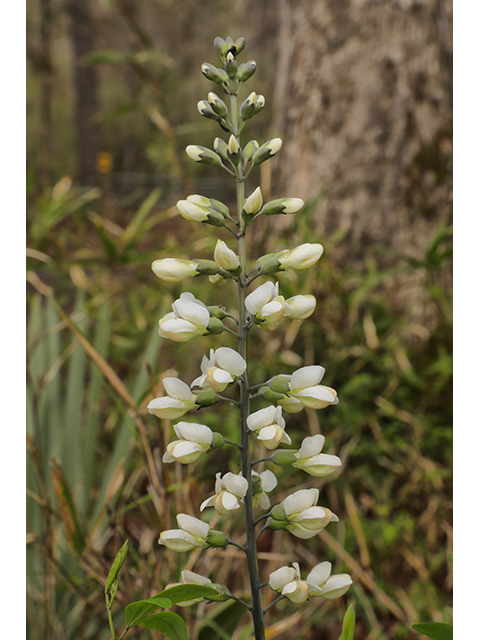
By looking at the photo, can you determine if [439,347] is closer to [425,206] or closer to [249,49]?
[425,206]

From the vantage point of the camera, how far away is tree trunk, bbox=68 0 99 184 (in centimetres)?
568

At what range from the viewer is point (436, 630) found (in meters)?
0.37

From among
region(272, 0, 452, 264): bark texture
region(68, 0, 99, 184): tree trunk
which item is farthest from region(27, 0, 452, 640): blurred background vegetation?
region(68, 0, 99, 184): tree trunk

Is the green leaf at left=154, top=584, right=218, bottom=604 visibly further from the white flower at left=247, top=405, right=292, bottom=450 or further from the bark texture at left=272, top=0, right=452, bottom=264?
the bark texture at left=272, top=0, right=452, bottom=264

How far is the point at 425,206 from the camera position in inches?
72.2

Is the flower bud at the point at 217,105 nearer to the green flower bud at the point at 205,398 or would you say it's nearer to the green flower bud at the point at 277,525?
the green flower bud at the point at 205,398

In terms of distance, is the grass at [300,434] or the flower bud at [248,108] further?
the grass at [300,434]

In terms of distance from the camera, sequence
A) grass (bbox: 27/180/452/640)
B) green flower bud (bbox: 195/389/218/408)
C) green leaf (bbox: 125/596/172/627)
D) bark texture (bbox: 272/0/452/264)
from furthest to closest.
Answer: bark texture (bbox: 272/0/452/264) → grass (bbox: 27/180/452/640) → green flower bud (bbox: 195/389/218/408) → green leaf (bbox: 125/596/172/627)

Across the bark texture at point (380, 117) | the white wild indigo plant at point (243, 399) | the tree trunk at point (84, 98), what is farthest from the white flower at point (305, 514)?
the tree trunk at point (84, 98)

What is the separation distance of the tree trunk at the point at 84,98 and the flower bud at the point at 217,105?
5554 millimetres

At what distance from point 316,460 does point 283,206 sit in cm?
25

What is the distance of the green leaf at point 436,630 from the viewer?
37 cm

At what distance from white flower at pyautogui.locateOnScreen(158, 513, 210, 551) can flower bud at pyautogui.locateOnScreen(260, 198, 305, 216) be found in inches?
11.7

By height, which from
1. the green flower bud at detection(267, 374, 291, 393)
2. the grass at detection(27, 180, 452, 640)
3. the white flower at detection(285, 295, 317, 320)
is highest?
the white flower at detection(285, 295, 317, 320)
